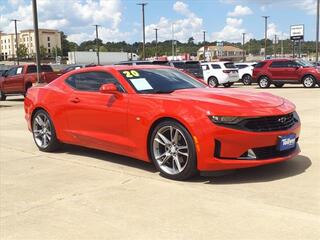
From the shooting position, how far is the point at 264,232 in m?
4.08

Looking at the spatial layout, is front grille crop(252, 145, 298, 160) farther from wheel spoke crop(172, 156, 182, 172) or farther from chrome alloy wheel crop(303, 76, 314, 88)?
chrome alloy wheel crop(303, 76, 314, 88)

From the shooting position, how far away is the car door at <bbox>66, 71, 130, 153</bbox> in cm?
659

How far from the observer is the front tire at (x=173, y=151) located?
5.72 m

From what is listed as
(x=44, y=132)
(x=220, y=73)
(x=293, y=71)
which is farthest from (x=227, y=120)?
(x=220, y=73)

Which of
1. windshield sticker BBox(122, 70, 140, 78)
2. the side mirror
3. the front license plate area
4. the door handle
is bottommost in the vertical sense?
the front license plate area

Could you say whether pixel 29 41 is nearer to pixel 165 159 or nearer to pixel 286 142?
pixel 165 159

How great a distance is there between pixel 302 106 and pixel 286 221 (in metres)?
10.7

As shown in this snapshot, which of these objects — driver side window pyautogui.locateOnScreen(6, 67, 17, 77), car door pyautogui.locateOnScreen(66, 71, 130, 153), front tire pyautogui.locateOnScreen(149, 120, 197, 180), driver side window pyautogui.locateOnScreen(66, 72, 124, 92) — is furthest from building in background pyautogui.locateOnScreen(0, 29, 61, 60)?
front tire pyautogui.locateOnScreen(149, 120, 197, 180)

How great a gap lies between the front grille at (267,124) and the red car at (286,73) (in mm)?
20505

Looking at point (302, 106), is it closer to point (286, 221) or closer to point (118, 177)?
point (118, 177)

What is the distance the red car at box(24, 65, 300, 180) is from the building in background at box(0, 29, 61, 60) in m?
152

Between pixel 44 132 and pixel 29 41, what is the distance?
163312 millimetres

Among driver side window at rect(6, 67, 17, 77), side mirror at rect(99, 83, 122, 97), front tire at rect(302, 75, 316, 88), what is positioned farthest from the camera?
front tire at rect(302, 75, 316, 88)

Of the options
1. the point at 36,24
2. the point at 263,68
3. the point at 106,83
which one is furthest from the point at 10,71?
the point at 106,83
